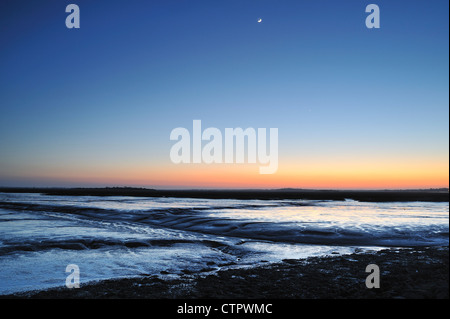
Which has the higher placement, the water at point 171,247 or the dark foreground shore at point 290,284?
the dark foreground shore at point 290,284

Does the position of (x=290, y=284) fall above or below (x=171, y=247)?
above

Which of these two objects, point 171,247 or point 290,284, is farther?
point 171,247

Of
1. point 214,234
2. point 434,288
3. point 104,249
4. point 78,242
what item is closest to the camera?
point 434,288

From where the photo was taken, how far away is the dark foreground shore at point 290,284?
6.13m

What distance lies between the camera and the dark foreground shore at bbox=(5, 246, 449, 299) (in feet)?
20.1

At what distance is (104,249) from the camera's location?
11.1 meters

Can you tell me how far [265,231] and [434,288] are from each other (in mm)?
10377

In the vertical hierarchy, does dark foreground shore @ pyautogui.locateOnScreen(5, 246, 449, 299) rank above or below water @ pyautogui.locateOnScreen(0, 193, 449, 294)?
above

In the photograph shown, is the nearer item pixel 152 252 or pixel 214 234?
pixel 152 252

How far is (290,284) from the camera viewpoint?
683 centimetres

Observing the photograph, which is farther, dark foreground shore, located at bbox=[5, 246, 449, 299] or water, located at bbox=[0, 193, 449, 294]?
water, located at bbox=[0, 193, 449, 294]
